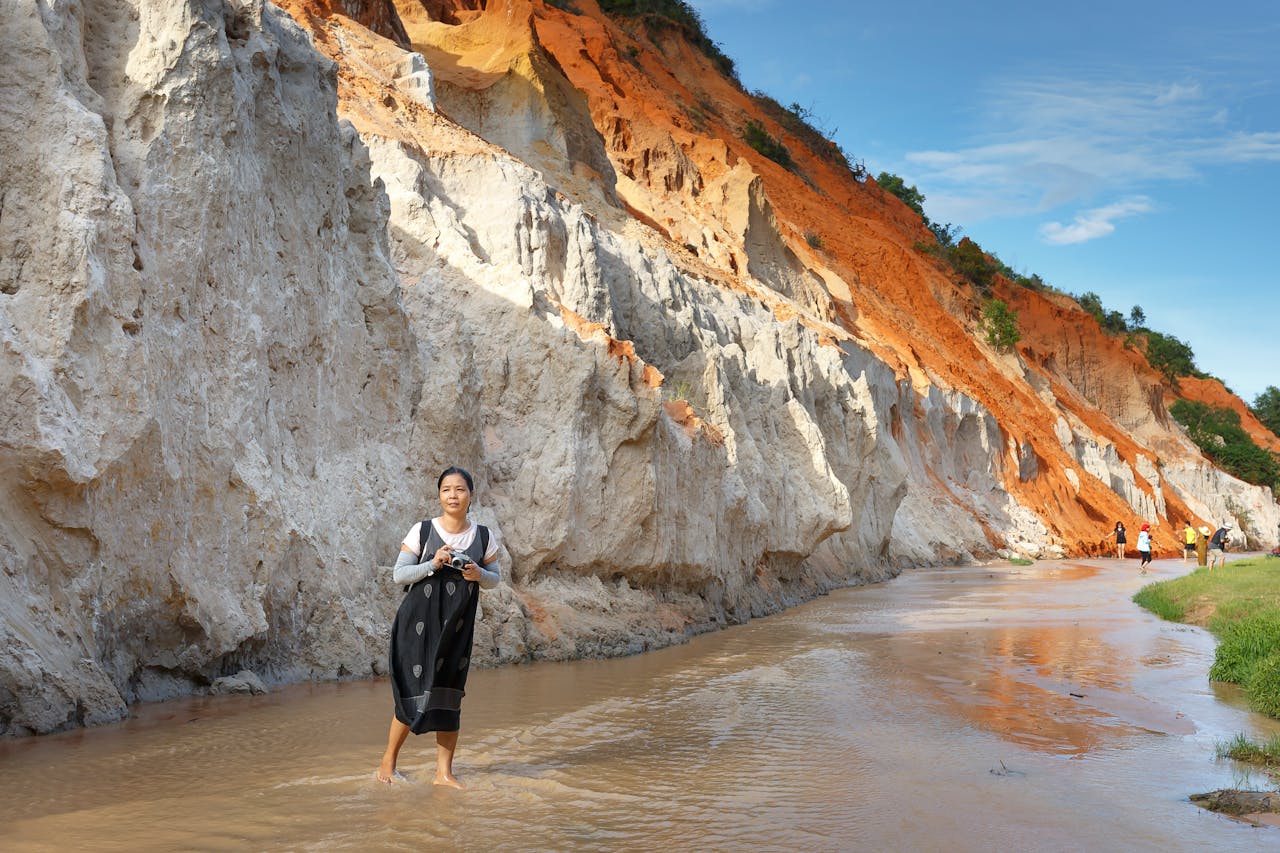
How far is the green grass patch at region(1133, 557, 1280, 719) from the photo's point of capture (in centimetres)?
884

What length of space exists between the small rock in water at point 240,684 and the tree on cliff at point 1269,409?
9686 centimetres

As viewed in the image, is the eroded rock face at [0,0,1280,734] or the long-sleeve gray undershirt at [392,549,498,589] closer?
the long-sleeve gray undershirt at [392,549,498,589]

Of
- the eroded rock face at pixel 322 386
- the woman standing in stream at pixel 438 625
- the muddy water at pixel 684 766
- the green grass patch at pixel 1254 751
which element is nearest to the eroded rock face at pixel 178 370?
the eroded rock face at pixel 322 386

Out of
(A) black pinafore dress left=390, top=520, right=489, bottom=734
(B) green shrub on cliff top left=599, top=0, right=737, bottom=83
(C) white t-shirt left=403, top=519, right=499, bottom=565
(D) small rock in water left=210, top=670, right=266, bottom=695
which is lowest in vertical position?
(D) small rock in water left=210, top=670, right=266, bottom=695

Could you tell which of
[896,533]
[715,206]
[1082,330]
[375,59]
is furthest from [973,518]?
[1082,330]

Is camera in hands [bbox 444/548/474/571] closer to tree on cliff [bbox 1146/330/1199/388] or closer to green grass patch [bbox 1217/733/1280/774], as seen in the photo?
green grass patch [bbox 1217/733/1280/774]

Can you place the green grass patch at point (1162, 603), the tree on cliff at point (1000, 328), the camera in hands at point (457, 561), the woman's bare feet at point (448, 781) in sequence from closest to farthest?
the camera in hands at point (457, 561)
the woman's bare feet at point (448, 781)
the green grass patch at point (1162, 603)
the tree on cliff at point (1000, 328)

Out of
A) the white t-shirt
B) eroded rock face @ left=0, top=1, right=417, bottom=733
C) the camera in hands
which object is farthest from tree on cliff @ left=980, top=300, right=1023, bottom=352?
the camera in hands

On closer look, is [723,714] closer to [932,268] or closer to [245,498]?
[245,498]

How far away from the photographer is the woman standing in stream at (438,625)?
17.9 feet

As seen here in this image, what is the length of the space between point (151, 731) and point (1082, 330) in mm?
64304

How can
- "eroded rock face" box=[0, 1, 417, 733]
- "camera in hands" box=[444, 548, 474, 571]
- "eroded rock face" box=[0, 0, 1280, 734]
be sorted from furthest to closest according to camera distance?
"eroded rock face" box=[0, 0, 1280, 734] → "eroded rock face" box=[0, 1, 417, 733] → "camera in hands" box=[444, 548, 474, 571]

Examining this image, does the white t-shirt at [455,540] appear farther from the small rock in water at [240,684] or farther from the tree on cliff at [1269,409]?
the tree on cliff at [1269,409]

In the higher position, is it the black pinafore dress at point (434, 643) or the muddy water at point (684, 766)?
the black pinafore dress at point (434, 643)
